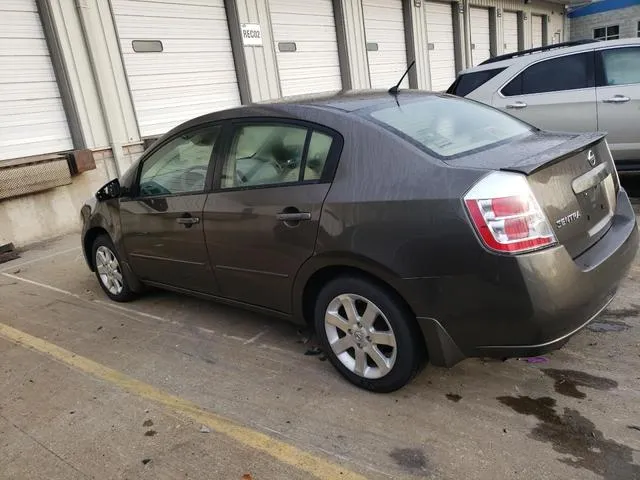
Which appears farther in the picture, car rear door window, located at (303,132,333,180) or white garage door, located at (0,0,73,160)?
white garage door, located at (0,0,73,160)

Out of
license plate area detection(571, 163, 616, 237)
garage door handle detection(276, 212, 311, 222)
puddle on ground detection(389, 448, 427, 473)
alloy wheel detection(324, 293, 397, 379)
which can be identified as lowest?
puddle on ground detection(389, 448, 427, 473)

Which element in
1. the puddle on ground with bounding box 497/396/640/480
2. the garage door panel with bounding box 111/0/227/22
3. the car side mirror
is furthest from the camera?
the garage door panel with bounding box 111/0/227/22

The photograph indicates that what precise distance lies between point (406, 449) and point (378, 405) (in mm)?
375

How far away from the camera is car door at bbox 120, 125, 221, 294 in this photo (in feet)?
11.8

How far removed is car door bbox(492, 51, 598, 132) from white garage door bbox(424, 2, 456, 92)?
10371mm

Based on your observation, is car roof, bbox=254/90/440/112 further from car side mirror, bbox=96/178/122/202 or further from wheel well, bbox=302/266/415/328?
car side mirror, bbox=96/178/122/202

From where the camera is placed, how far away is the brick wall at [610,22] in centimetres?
2564

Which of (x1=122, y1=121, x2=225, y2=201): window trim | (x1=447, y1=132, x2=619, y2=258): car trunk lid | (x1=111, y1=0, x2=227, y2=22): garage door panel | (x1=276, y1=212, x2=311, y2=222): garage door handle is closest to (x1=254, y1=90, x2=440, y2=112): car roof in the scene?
(x1=122, y1=121, x2=225, y2=201): window trim

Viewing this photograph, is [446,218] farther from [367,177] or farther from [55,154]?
[55,154]

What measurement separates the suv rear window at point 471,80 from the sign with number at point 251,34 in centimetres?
460

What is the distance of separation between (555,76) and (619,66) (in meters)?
0.67

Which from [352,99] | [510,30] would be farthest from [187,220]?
[510,30]

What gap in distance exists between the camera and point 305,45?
11961 millimetres

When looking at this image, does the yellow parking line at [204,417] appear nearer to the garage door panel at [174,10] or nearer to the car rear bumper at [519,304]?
the car rear bumper at [519,304]
